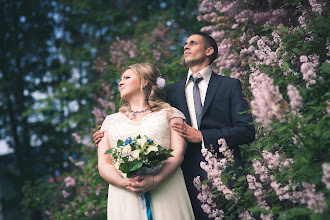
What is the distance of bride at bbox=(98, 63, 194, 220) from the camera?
3.41 metres

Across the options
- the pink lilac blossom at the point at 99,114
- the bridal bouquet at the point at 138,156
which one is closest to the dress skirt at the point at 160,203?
the bridal bouquet at the point at 138,156

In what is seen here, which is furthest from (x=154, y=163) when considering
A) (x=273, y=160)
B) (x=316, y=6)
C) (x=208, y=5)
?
(x=208, y=5)

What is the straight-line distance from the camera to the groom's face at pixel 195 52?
13.0ft

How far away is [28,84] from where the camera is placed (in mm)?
12133

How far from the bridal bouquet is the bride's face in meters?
0.71

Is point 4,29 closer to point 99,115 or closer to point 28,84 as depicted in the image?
point 28,84

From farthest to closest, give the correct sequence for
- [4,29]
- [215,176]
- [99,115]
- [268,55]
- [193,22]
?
[4,29] < [193,22] < [99,115] < [268,55] < [215,176]

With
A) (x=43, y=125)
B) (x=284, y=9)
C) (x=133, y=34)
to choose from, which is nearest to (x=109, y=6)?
(x=133, y=34)

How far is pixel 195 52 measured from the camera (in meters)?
Answer: 3.99

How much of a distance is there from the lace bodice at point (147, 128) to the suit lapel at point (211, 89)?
277 millimetres

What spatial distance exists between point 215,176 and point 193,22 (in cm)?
490

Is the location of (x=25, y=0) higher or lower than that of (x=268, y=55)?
higher

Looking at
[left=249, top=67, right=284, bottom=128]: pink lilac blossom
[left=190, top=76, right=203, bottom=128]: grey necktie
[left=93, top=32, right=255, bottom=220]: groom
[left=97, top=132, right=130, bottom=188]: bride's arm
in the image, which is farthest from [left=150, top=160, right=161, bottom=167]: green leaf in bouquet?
[left=249, top=67, right=284, bottom=128]: pink lilac blossom

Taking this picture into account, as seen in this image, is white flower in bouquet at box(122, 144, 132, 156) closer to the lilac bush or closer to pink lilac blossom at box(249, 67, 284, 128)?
the lilac bush
